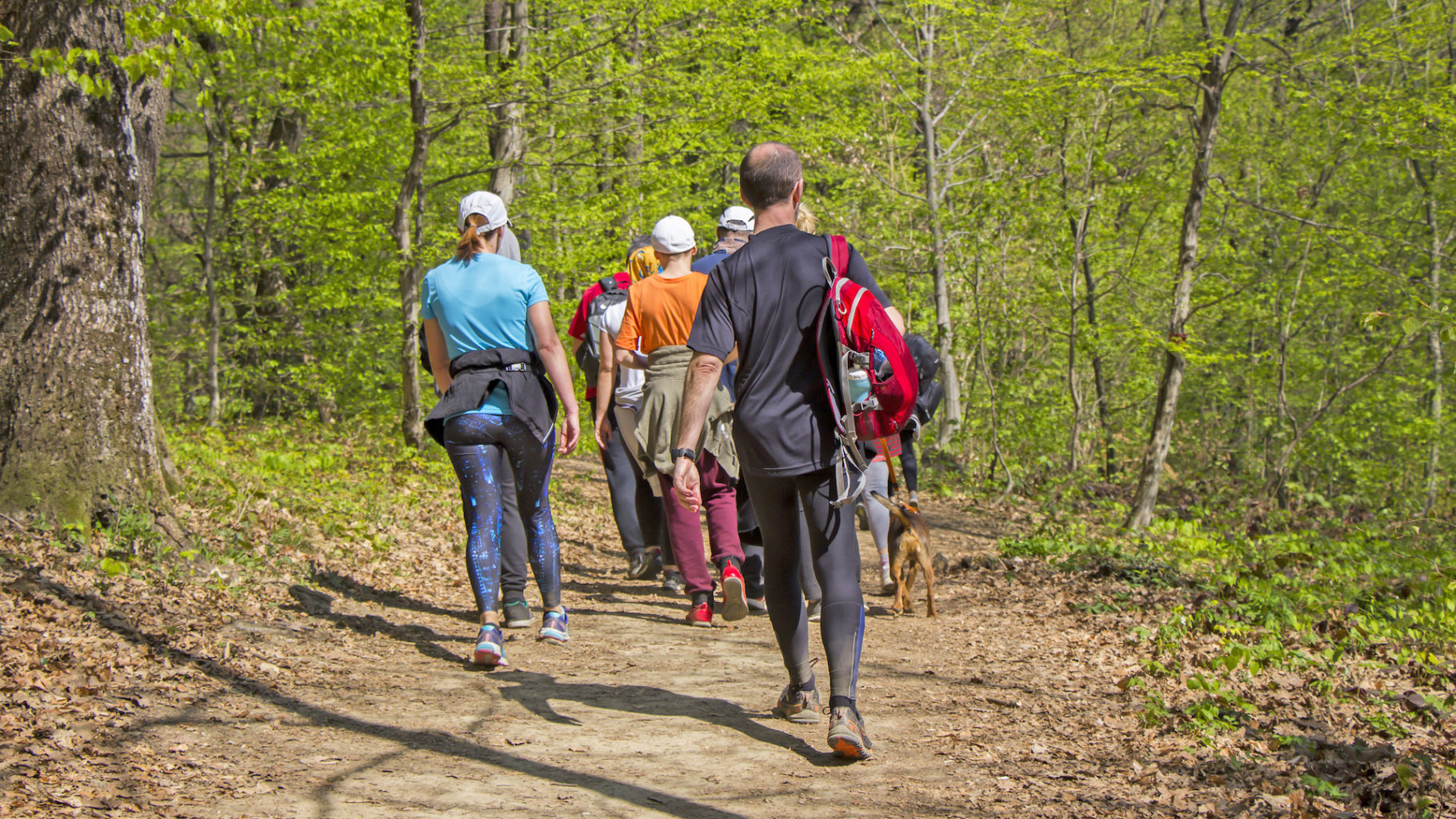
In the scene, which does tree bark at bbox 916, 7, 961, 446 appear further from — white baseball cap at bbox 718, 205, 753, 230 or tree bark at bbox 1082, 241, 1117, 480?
white baseball cap at bbox 718, 205, 753, 230

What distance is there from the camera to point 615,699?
430cm

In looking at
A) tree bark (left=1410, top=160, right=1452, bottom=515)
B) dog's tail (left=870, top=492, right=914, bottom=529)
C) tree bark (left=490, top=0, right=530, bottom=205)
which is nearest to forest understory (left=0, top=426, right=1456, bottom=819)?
dog's tail (left=870, top=492, right=914, bottom=529)

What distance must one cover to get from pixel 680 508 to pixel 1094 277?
1345 centimetres

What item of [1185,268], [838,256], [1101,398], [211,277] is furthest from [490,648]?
[1101,398]

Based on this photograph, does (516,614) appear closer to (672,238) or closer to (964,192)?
(672,238)

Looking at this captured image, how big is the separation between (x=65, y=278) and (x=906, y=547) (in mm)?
4823

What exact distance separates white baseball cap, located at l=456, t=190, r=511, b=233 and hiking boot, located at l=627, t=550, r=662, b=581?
3.06 metres

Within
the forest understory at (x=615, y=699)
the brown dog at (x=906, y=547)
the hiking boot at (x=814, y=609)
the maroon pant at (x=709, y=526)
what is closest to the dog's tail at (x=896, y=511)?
the brown dog at (x=906, y=547)

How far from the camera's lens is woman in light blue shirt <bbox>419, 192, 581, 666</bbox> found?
475 cm

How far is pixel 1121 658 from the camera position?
522cm

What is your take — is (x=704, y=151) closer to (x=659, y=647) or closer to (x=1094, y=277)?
(x=1094, y=277)

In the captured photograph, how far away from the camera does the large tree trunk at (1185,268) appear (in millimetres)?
9836

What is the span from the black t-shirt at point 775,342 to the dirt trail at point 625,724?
1.06 meters

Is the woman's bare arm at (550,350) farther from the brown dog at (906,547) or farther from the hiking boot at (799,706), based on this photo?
the brown dog at (906,547)
